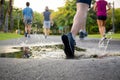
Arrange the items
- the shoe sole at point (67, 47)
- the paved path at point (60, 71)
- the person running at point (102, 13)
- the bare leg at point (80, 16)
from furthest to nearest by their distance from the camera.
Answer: the person running at point (102, 13) → the bare leg at point (80, 16) → the shoe sole at point (67, 47) → the paved path at point (60, 71)

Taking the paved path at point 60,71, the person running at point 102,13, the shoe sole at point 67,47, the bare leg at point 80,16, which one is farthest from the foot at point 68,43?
the person running at point 102,13

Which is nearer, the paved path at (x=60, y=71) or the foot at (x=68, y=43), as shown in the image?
the paved path at (x=60, y=71)

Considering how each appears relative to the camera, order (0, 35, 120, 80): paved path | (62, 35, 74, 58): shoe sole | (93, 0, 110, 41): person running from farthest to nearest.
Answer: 1. (93, 0, 110, 41): person running
2. (62, 35, 74, 58): shoe sole
3. (0, 35, 120, 80): paved path

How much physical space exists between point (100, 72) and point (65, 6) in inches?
3362

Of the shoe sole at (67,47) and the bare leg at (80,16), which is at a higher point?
the bare leg at (80,16)

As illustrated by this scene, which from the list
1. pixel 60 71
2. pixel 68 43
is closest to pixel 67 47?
pixel 68 43

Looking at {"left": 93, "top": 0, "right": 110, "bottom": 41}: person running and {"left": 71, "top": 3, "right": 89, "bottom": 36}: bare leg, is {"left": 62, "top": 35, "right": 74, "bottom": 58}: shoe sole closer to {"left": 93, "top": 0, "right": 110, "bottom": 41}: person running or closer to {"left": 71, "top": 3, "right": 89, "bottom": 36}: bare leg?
{"left": 71, "top": 3, "right": 89, "bottom": 36}: bare leg

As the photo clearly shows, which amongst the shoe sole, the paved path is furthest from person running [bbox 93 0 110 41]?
the paved path

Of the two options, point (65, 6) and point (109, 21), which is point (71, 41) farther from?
point (109, 21)

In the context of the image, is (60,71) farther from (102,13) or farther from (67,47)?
(102,13)

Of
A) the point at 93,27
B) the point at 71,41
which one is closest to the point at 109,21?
the point at 93,27

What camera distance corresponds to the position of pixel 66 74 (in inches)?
143

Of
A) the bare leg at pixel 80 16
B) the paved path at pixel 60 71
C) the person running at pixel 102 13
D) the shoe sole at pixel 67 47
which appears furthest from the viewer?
the person running at pixel 102 13

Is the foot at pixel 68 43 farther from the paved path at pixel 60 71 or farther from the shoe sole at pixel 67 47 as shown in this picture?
the paved path at pixel 60 71
